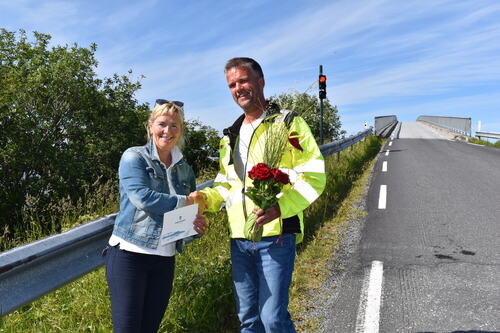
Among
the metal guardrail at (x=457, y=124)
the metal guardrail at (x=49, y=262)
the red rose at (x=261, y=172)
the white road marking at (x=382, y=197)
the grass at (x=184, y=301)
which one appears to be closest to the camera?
the metal guardrail at (x=49, y=262)

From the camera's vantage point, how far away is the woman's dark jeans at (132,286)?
211 cm

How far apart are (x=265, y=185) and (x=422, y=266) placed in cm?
335

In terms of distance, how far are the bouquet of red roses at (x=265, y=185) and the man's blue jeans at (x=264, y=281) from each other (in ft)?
0.72

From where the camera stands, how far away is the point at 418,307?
11.7ft

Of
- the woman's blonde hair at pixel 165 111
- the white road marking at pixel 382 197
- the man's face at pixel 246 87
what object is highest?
the man's face at pixel 246 87

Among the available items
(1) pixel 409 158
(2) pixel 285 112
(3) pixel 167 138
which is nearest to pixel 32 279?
(3) pixel 167 138

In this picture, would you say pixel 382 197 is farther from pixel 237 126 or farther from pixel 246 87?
pixel 246 87

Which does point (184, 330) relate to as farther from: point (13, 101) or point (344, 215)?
point (13, 101)

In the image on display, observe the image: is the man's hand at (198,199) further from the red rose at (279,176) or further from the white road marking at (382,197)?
the white road marking at (382,197)

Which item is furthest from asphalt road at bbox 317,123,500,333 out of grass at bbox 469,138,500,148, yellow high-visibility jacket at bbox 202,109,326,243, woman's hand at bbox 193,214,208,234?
grass at bbox 469,138,500,148

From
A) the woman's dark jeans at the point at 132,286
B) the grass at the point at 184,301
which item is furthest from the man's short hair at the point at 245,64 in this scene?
the grass at the point at 184,301

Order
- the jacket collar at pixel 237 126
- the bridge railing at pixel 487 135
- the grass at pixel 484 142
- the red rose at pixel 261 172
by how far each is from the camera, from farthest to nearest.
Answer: the bridge railing at pixel 487 135 → the grass at pixel 484 142 → the jacket collar at pixel 237 126 → the red rose at pixel 261 172

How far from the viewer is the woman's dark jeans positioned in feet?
6.93

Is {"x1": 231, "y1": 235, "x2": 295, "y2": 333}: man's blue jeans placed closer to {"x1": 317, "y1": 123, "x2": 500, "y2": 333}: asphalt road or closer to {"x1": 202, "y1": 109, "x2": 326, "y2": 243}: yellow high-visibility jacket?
{"x1": 202, "y1": 109, "x2": 326, "y2": 243}: yellow high-visibility jacket
